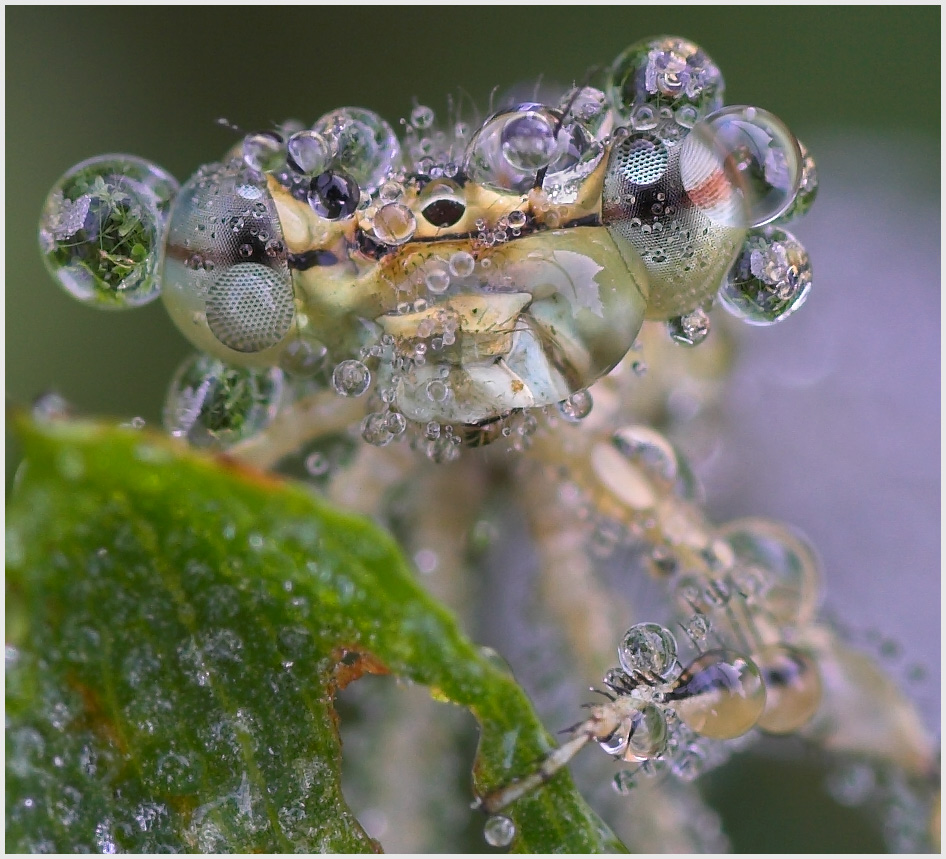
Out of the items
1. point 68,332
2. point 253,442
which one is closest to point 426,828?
point 253,442

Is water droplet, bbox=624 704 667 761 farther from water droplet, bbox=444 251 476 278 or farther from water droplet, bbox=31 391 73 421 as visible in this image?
water droplet, bbox=31 391 73 421

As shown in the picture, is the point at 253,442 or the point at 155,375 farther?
the point at 155,375

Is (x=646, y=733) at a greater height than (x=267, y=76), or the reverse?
(x=267, y=76)

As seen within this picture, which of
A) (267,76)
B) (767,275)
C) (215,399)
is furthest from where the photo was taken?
(267,76)

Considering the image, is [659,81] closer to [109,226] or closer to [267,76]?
[109,226]

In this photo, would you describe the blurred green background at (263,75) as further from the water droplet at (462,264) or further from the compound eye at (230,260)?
the water droplet at (462,264)

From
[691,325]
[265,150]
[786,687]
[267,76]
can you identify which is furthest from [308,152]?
[267,76]

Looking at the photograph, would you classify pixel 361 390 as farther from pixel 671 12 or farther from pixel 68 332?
pixel 671 12

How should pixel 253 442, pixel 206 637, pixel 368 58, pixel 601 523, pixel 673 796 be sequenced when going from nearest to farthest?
pixel 206 637 → pixel 253 442 → pixel 601 523 → pixel 673 796 → pixel 368 58
